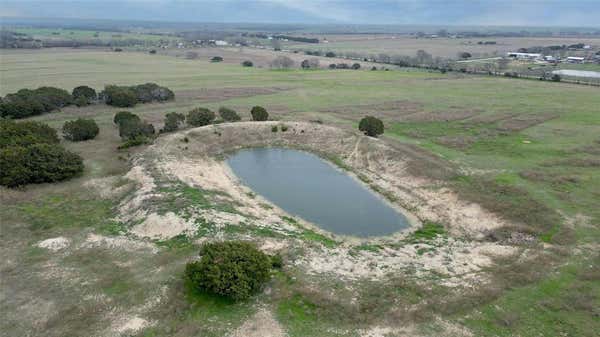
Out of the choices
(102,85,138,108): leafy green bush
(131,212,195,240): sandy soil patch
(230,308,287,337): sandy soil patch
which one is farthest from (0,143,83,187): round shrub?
(102,85,138,108): leafy green bush

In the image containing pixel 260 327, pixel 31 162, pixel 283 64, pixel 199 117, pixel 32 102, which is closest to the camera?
pixel 260 327

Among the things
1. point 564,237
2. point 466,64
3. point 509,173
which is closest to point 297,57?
point 466,64

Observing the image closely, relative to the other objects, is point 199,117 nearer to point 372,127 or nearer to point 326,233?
point 372,127

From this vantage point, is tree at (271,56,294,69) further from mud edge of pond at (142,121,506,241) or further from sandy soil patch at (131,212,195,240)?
sandy soil patch at (131,212,195,240)

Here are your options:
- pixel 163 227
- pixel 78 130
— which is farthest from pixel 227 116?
pixel 163 227

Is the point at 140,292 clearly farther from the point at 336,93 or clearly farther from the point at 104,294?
the point at 336,93

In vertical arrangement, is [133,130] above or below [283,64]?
below
